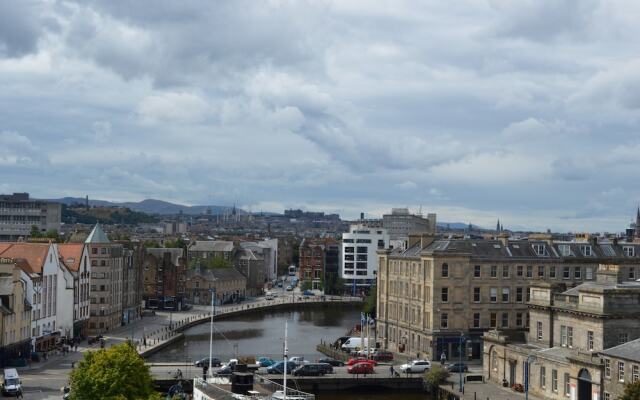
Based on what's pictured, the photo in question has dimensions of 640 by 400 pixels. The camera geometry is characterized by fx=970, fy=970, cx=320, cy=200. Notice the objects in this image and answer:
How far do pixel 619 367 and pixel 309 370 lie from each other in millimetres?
29188

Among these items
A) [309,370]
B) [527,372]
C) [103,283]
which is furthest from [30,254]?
[527,372]

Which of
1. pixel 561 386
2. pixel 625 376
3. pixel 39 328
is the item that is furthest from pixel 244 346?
pixel 625 376

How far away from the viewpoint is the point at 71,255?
399ft

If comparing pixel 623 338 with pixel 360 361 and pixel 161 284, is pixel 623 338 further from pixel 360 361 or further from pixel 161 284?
pixel 161 284

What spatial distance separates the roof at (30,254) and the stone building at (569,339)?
49550 millimetres

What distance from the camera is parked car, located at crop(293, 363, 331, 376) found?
3398 inches

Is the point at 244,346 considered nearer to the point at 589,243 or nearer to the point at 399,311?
the point at 399,311

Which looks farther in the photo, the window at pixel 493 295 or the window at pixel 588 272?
the window at pixel 588 272

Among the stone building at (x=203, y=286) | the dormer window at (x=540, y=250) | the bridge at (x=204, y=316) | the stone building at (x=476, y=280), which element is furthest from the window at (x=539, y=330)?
the stone building at (x=203, y=286)

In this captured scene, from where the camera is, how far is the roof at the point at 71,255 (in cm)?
11988

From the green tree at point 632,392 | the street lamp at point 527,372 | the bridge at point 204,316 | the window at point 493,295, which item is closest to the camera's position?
the green tree at point 632,392

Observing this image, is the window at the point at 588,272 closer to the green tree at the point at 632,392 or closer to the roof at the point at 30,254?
the green tree at the point at 632,392

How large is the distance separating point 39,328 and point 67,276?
13.4 meters

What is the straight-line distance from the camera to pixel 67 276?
380 feet
